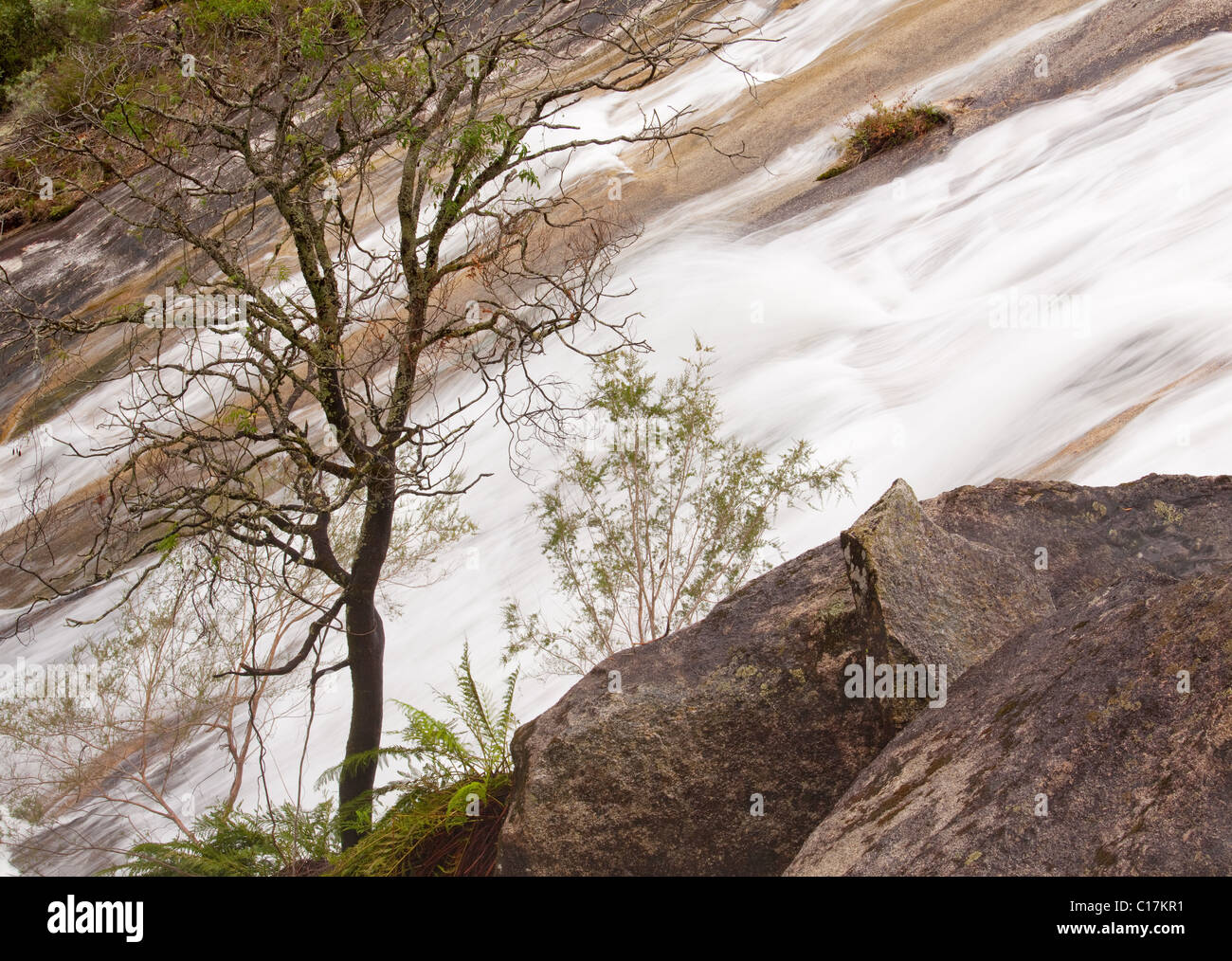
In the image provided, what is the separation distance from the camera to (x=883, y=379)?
10.8 metres

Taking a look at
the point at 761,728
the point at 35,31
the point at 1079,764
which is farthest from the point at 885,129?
the point at 35,31

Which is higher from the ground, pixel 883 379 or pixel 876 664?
pixel 883 379

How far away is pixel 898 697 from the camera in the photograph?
15.2 ft

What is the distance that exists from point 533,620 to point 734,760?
4568 millimetres

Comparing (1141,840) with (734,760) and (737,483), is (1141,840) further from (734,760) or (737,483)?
(737,483)

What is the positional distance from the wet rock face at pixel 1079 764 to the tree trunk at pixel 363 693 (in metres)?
4.27

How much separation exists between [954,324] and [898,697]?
285 inches

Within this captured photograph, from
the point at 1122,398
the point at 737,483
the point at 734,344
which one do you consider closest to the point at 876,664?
the point at 737,483

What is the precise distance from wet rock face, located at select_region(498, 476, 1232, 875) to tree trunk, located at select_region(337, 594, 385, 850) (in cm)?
238

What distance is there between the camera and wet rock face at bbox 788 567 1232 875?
3055 mm
